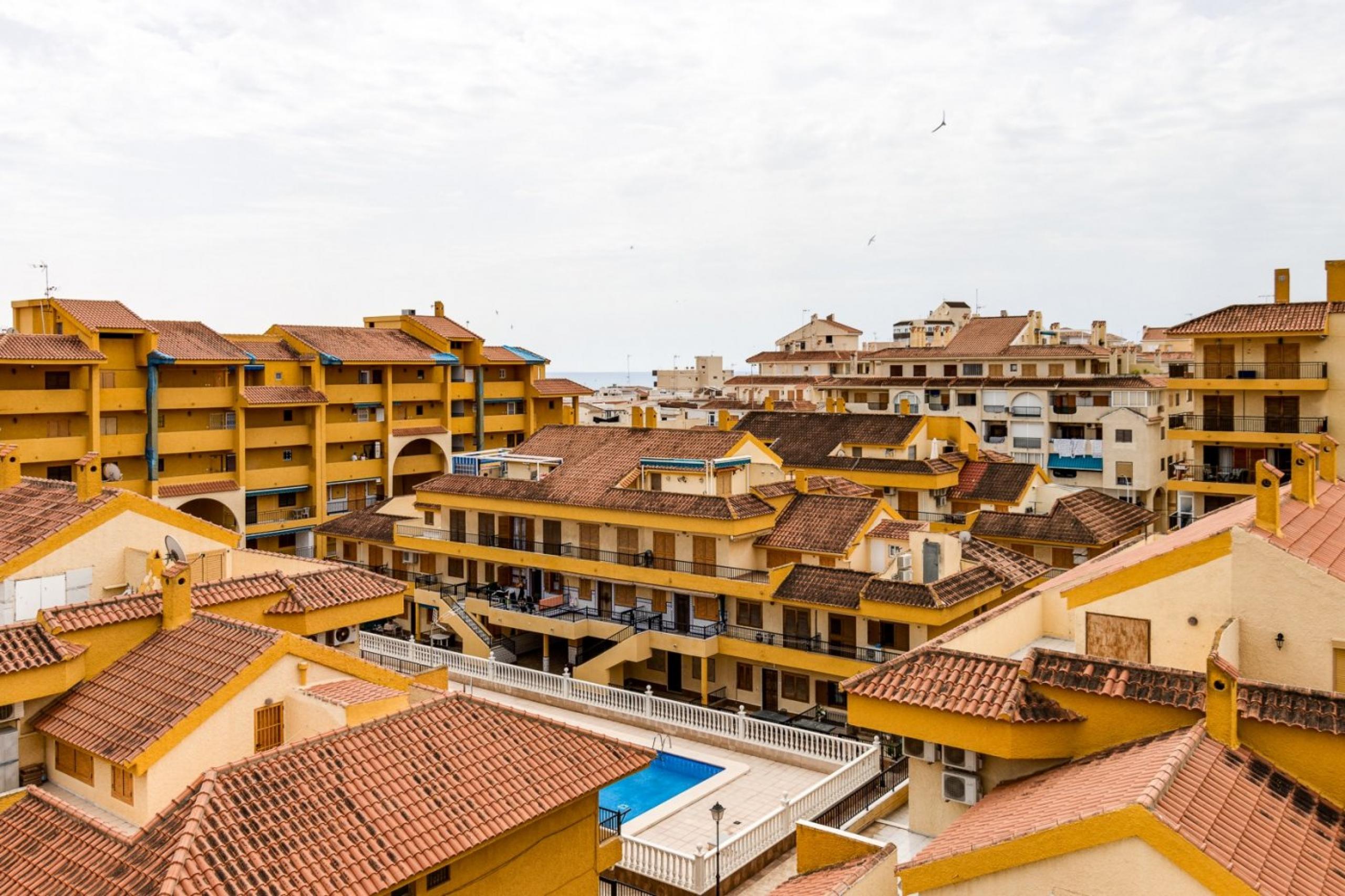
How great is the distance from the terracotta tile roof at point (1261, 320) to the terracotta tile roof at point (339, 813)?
38867 millimetres

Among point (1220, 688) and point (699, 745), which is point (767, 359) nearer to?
point (699, 745)

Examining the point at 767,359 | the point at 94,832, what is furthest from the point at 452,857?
A: the point at 767,359

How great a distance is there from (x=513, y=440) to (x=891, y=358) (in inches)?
1204

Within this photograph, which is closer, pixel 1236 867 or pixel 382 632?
pixel 1236 867

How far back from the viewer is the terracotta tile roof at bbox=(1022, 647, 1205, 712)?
48.9 feet

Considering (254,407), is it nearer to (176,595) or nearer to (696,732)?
(696,732)

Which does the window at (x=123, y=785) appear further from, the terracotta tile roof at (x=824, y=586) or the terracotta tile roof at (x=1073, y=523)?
the terracotta tile roof at (x=1073, y=523)

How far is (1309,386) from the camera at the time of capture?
44.1 m

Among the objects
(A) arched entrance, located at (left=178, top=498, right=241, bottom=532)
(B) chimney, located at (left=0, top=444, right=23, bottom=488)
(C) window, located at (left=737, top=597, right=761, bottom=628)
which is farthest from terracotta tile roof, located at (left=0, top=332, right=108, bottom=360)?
(C) window, located at (left=737, top=597, right=761, bottom=628)

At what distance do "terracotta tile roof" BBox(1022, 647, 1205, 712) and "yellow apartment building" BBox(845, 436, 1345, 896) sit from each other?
3 centimetres

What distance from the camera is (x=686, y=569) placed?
4062cm

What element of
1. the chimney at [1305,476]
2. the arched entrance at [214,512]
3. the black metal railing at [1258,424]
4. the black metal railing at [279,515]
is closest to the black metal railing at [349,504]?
the black metal railing at [279,515]

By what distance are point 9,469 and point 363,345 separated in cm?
3988

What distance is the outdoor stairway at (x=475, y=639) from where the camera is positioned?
43.0m
